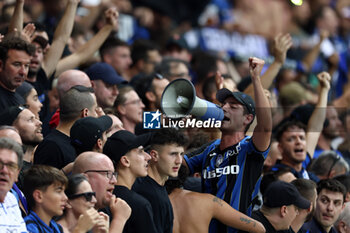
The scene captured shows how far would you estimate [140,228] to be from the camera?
691cm

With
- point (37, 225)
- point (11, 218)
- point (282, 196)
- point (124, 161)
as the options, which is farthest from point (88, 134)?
point (282, 196)

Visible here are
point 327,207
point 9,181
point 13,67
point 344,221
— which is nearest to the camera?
point 9,181

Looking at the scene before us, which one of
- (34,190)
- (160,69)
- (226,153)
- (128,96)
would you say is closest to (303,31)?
(160,69)

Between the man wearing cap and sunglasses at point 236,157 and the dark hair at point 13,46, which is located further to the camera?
the dark hair at point 13,46

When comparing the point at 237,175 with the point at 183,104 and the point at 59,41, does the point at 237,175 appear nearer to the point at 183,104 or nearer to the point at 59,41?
the point at 183,104

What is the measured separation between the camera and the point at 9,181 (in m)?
5.91

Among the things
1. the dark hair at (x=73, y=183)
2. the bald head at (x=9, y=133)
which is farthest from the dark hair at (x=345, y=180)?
the bald head at (x=9, y=133)

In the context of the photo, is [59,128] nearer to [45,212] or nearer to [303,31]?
[45,212]

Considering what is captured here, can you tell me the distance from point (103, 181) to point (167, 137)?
1031 millimetres

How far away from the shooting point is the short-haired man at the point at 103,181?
21.9ft

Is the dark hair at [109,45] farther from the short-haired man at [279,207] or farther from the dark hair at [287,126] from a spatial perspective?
the short-haired man at [279,207]

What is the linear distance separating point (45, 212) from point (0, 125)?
1.59 m

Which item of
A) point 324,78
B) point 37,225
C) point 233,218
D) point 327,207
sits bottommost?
point 327,207

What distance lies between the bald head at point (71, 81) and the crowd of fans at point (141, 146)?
14mm
